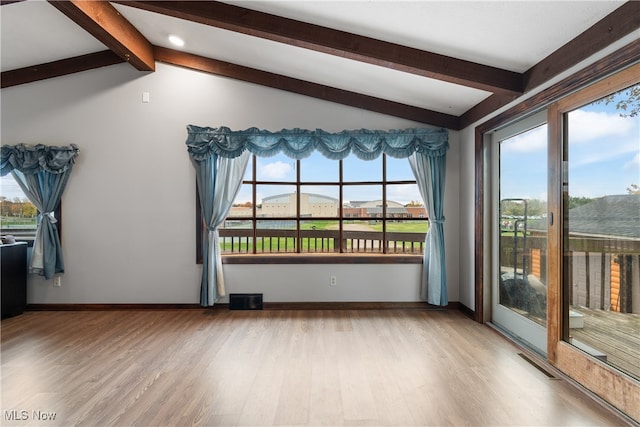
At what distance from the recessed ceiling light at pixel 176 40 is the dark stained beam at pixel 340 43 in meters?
0.82

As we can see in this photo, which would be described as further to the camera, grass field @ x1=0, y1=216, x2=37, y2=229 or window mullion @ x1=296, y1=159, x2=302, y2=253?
window mullion @ x1=296, y1=159, x2=302, y2=253

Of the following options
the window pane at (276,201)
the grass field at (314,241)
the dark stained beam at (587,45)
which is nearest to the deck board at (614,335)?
the dark stained beam at (587,45)

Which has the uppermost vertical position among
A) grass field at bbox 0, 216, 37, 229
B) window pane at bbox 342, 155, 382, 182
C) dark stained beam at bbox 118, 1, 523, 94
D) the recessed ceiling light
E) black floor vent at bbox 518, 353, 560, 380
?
the recessed ceiling light

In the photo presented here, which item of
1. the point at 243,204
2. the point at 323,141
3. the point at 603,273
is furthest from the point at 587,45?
the point at 243,204

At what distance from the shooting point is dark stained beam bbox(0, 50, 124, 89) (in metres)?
3.86

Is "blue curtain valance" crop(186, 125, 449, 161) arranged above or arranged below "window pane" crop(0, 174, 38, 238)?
above

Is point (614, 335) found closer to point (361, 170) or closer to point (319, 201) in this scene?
point (361, 170)

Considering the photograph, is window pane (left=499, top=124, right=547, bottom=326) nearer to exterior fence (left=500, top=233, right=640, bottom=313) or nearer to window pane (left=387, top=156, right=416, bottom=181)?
exterior fence (left=500, top=233, right=640, bottom=313)

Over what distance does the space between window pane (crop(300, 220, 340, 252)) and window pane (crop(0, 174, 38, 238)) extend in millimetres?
3333

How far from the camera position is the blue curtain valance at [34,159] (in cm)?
376

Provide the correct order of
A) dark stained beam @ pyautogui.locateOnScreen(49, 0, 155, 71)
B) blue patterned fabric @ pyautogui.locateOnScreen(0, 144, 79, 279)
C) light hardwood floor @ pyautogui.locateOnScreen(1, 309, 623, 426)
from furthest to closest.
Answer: blue patterned fabric @ pyautogui.locateOnScreen(0, 144, 79, 279) < dark stained beam @ pyautogui.locateOnScreen(49, 0, 155, 71) < light hardwood floor @ pyautogui.locateOnScreen(1, 309, 623, 426)

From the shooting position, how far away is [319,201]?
4109 mm

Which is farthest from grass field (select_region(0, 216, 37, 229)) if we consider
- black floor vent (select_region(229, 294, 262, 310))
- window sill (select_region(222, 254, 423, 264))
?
black floor vent (select_region(229, 294, 262, 310))

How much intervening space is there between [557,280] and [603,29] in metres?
1.70
